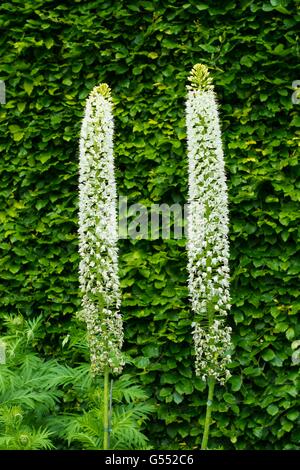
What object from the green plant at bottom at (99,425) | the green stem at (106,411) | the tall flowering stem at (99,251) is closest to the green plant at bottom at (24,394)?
the green plant at bottom at (99,425)

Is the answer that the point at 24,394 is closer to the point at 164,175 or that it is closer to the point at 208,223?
the point at 208,223

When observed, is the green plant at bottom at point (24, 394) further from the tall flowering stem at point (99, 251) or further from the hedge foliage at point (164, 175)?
the hedge foliage at point (164, 175)

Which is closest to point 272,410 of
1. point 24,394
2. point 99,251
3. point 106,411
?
point 106,411

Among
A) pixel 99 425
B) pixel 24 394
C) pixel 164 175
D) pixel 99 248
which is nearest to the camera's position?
pixel 99 248

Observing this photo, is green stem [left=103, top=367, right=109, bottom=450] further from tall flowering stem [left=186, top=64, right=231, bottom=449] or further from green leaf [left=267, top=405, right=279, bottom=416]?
green leaf [left=267, top=405, right=279, bottom=416]

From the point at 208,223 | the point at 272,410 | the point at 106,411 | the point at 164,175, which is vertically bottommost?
the point at 272,410

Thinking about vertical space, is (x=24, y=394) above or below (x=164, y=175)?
below

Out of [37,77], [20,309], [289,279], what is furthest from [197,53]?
[20,309]

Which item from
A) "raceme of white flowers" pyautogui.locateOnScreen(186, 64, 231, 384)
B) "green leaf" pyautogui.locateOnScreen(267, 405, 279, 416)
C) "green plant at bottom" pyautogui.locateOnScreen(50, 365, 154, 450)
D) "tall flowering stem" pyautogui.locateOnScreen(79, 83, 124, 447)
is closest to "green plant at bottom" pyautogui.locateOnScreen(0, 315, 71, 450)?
"green plant at bottom" pyautogui.locateOnScreen(50, 365, 154, 450)

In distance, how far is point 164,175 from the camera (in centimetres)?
543

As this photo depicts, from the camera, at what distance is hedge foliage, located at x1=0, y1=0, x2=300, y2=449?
5.18m

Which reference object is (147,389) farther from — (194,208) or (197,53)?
(197,53)

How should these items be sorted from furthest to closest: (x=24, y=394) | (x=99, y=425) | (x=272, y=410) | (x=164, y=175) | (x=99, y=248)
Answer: (x=164, y=175) → (x=272, y=410) → (x=24, y=394) → (x=99, y=425) → (x=99, y=248)

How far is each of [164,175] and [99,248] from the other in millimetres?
1697
